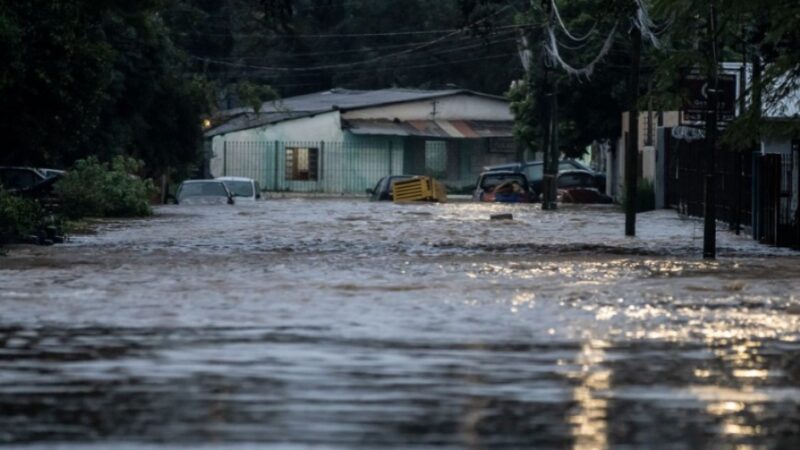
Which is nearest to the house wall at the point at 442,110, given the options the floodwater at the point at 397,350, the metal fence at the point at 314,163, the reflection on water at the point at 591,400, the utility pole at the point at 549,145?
the metal fence at the point at 314,163

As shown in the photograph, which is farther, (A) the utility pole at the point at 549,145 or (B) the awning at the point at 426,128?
(B) the awning at the point at 426,128

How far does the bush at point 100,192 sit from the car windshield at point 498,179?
1781 cm

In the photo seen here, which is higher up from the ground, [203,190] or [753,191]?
[753,191]

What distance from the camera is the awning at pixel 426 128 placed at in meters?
76.2

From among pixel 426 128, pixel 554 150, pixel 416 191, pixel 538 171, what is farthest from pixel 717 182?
pixel 426 128

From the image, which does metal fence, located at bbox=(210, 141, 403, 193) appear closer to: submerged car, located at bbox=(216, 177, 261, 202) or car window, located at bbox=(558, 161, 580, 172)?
car window, located at bbox=(558, 161, 580, 172)

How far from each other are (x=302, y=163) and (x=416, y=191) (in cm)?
2150

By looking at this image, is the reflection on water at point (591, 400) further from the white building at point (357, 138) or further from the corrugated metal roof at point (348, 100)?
the white building at point (357, 138)

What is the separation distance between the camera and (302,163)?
258ft

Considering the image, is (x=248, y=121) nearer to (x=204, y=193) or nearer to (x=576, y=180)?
(x=576, y=180)

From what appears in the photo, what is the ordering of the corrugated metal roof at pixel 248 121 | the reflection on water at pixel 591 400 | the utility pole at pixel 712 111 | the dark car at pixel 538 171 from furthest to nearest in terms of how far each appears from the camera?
the corrugated metal roof at pixel 248 121 → the dark car at pixel 538 171 → the utility pole at pixel 712 111 → the reflection on water at pixel 591 400

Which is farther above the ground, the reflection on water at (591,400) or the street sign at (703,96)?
the street sign at (703,96)

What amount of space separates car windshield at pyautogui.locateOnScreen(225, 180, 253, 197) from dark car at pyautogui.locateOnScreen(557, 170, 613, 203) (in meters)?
10.4

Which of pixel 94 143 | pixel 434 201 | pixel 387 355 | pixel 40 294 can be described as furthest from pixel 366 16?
pixel 387 355
